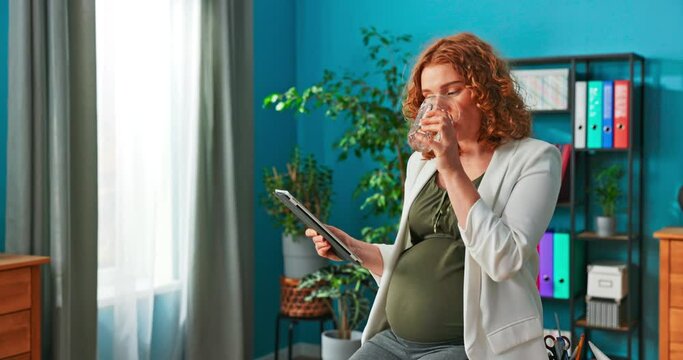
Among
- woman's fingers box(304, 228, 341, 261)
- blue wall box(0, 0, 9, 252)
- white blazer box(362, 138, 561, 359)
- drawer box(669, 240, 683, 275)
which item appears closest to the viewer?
white blazer box(362, 138, 561, 359)

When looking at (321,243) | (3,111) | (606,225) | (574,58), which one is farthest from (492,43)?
(321,243)

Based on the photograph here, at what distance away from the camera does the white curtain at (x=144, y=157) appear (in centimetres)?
328

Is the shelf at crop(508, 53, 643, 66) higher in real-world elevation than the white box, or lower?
higher

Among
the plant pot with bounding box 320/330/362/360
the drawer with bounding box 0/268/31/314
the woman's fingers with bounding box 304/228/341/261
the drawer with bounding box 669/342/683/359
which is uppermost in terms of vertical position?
the woman's fingers with bounding box 304/228/341/261

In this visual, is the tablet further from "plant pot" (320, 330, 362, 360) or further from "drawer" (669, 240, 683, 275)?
"plant pot" (320, 330, 362, 360)

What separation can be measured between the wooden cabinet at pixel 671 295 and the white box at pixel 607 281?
0.91ft

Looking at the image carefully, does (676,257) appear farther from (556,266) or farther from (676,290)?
(556,266)

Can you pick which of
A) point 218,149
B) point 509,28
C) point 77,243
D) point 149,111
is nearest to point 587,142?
point 509,28

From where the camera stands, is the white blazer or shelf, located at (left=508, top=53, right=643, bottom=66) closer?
the white blazer

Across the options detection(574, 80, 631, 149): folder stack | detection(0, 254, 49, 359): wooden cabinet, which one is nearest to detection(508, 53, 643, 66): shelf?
detection(574, 80, 631, 149): folder stack

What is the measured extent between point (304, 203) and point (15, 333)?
65.3 inches

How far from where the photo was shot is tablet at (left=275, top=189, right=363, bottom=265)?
1.59 metres

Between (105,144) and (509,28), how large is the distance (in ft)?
6.52

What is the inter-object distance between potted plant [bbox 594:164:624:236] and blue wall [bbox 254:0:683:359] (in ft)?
0.55
